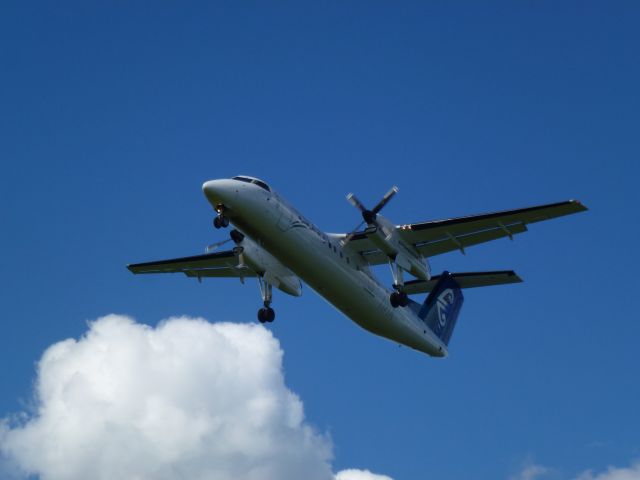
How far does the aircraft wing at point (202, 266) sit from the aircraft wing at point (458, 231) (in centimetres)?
649

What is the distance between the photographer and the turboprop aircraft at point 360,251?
2533cm

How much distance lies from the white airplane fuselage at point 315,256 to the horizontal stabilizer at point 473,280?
1838 millimetres

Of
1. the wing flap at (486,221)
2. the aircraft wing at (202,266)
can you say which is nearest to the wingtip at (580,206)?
the wing flap at (486,221)

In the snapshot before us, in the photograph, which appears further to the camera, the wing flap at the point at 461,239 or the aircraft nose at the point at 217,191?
the wing flap at the point at 461,239

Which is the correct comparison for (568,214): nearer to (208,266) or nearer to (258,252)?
(258,252)

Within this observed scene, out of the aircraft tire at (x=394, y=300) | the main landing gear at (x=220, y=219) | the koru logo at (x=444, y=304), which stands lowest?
the aircraft tire at (x=394, y=300)

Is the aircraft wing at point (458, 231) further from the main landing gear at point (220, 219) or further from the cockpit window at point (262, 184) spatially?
the main landing gear at point (220, 219)

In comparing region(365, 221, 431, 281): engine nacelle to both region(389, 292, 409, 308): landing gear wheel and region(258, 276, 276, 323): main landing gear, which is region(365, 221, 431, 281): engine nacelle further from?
region(258, 276, 276, 323): main landing gear

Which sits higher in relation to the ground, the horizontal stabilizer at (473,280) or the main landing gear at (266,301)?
the horizontal stabilizer at (473,280)

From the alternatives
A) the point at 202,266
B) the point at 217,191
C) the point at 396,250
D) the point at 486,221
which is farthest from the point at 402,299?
the point at 202,266

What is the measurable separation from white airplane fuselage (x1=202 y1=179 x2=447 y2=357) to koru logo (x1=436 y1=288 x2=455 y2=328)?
2943 millimetres

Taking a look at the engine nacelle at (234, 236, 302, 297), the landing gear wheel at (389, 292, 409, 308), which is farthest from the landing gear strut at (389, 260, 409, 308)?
the engine nacelle at (234, 236, 302, 297)

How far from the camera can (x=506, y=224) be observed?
27094mm

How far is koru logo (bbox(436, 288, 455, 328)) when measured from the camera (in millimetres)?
33250
